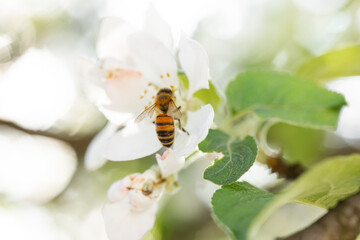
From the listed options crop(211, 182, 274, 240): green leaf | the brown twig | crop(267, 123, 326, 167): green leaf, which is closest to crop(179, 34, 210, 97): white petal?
crop(211, 182, 274, 240): green leaf

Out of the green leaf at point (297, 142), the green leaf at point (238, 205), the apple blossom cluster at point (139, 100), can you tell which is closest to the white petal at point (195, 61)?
the apple blossom cluster at point (139, 100)

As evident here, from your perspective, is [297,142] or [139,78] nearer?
[139,78]

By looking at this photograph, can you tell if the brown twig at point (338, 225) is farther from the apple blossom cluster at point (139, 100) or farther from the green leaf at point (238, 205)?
the apple blossom cluster at point (139, 100)

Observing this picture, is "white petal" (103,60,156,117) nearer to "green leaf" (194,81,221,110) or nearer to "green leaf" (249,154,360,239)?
"green leaf" (194,81,221,110)

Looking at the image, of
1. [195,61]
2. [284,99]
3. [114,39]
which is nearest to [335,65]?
[284,99]

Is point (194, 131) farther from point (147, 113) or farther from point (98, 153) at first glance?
point (98, 153)

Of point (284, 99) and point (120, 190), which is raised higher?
point (284, 99)
